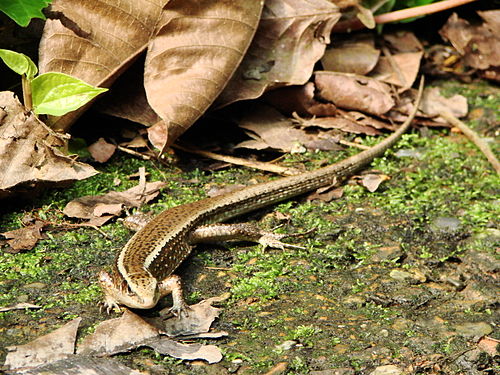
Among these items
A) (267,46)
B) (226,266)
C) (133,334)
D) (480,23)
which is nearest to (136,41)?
(267,46)

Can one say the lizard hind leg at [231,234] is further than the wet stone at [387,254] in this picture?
Yes

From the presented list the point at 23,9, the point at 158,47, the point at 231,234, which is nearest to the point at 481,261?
the point at 231,234

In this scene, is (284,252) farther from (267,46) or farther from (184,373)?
(267,46)

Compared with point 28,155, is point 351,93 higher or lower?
lower

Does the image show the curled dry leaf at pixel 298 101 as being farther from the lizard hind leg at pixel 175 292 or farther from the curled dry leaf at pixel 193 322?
the curled dry leaf at pixel 193 322

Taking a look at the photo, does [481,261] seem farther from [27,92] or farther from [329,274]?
[27,92]

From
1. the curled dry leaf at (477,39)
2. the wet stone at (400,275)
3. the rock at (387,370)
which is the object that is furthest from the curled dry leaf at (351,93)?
the rock at (387,370)
